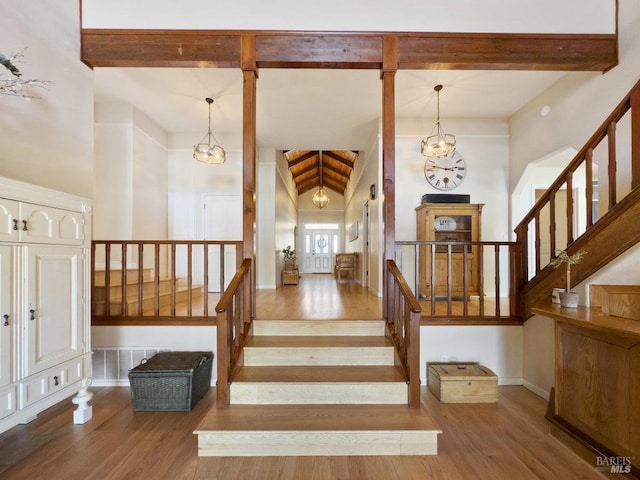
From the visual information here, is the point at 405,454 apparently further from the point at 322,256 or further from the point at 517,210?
the point at 322,256

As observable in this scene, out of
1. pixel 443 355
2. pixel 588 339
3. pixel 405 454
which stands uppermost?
pixel 588 339

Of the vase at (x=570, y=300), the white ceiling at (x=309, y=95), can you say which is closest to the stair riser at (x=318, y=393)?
the vase at (x=570, y=300)

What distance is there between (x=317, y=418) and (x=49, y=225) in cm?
222

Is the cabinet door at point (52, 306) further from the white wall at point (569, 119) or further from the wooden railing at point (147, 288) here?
the white wall at point (569, 119)

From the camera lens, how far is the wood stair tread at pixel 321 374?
2.40 m

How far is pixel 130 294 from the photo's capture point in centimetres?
370

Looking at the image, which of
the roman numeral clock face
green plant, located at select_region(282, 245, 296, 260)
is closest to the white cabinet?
the roman numeral clock face

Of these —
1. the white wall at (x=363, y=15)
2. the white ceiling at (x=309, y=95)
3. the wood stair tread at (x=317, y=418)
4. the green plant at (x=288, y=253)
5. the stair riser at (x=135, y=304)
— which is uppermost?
the white wall at (x=363, y=15)

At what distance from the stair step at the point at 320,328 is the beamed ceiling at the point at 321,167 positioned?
6.33m

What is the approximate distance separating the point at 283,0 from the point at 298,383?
11.1 feet

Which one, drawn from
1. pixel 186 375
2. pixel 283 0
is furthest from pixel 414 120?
pixel 186 375

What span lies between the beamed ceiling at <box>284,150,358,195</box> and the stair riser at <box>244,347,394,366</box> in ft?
21.9

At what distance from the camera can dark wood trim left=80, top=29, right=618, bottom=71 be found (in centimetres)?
296

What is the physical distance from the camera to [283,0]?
295 cm
